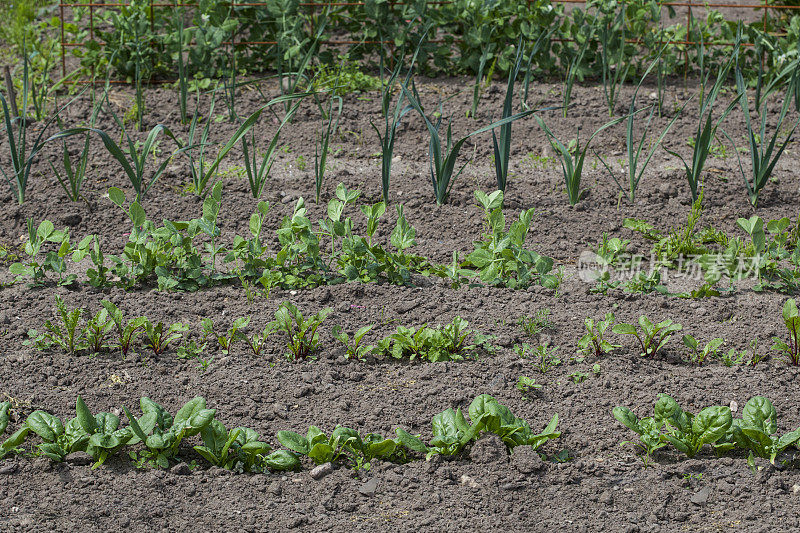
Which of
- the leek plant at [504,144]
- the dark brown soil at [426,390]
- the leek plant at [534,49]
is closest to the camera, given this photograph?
the dark brown soil at [426,390]

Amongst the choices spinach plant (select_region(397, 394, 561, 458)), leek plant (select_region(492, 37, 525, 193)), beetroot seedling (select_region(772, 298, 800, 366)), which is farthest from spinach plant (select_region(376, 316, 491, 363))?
leek plant (select_region(492, 37, 525, 193))

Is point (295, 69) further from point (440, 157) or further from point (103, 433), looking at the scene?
point (103, 433)

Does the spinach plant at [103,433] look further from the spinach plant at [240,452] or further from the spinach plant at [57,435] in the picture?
the spinach plant at [240,452]

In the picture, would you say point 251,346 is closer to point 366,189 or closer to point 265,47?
point 366,189

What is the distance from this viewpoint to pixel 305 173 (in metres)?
4.25

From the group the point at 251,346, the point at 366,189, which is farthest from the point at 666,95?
the point at 251,346

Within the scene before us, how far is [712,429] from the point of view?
2271 mm

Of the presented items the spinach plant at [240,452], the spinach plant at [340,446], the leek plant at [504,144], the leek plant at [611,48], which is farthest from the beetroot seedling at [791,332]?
the leek plant at [611,48]

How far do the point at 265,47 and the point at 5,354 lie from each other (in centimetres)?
322

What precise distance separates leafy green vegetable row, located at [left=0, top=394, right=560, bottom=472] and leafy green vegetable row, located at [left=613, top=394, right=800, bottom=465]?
0.80ft

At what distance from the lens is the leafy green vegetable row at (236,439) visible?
2.27 meters

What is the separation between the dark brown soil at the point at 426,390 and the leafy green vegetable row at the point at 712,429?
4cm

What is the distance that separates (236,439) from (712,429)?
1215 millimetres

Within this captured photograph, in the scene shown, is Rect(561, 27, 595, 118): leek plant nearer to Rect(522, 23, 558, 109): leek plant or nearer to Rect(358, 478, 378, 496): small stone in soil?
Rect(522, 23, 558, 109): leek plant
